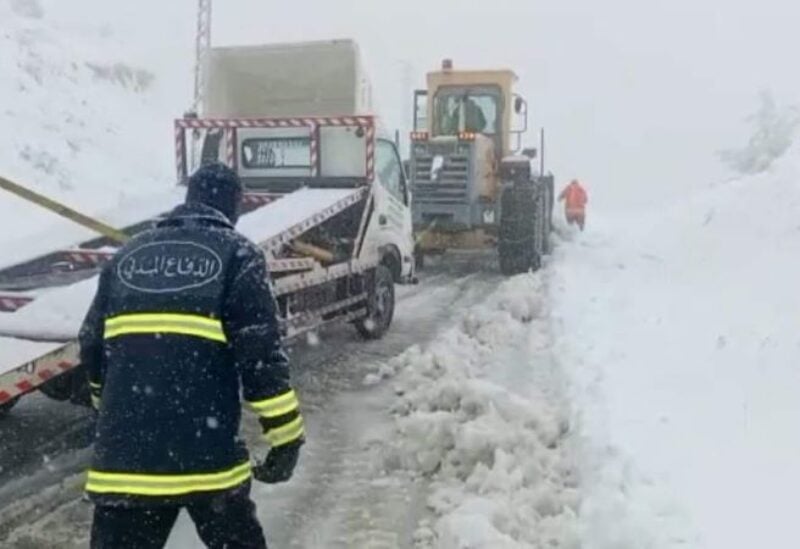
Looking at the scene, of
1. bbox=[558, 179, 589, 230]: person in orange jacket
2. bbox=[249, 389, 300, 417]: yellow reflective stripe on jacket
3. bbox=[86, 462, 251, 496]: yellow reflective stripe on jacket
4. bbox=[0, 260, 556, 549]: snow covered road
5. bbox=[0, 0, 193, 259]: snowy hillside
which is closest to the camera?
bbox=[86, 462, 251, 496]: yellow reflective stripe on jacket

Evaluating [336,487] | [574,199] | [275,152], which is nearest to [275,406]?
[336,487]

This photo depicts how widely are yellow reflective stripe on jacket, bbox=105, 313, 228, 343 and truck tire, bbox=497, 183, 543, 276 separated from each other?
1206 centimetres

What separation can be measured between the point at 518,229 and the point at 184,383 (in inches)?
478

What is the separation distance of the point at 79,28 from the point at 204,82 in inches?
1195

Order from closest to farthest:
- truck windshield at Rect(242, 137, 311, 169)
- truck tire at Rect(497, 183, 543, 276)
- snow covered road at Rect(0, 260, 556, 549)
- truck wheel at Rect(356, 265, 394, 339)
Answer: snow covered road at Rect(0, 260, 556, 549)
truck wheel at Rect(356, 265, 394, 339)
truck windshield at Rect(242, 137, 311, 169)
truck tire at Rect(497, 183, 543, 276)

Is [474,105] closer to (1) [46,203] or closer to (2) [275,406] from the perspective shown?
(1) [46,203]

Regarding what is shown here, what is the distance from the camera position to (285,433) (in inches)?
130

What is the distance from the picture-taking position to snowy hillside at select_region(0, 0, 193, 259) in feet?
76.1

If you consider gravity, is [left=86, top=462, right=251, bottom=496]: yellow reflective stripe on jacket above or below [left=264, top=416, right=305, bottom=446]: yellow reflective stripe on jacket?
below

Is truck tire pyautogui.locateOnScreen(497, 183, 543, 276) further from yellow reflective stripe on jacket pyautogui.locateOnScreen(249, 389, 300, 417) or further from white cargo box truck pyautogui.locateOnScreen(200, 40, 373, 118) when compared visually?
yellow reflective stripe on jacket pyautogui.locateOnScreen(249, 389, 300, 417)

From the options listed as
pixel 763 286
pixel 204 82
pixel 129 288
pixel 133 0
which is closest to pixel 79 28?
pixel 133 0

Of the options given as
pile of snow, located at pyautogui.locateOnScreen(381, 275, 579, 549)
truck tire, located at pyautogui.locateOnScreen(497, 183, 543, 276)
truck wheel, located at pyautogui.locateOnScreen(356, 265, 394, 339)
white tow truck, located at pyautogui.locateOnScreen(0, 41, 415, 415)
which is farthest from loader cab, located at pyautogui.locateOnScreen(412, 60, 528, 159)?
pile of snow, located at pyautogui.locateOnScreen(381, 275, 579, 549)

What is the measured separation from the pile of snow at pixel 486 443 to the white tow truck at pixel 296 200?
1.08m

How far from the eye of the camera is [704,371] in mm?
7109
